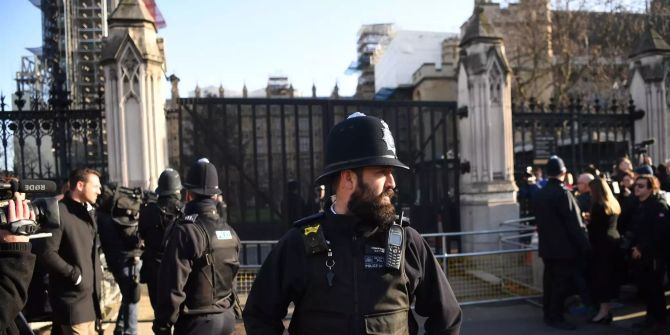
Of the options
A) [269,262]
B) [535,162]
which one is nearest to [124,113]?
[269,262]

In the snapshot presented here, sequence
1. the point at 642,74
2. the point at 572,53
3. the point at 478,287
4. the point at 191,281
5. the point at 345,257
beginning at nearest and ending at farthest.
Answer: the point at 345,257 < the point at 191,281 < the point at 478,287 < the point at 642,74 < the point at 572,53

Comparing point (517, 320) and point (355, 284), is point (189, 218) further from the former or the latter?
point (517, 320)

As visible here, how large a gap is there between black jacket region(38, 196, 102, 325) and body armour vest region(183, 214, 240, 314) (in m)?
1.05

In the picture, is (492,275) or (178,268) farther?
(492,275)

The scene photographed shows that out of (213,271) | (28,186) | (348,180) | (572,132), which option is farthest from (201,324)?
(572,132)

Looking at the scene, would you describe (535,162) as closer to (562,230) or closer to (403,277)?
(562,230)

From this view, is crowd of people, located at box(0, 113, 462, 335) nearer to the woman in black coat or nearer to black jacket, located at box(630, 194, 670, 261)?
black jacket, located at box(630, 194, 670, 261)

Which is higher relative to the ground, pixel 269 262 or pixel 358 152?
pixel 358 152

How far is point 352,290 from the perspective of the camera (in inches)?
91.4

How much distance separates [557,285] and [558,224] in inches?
30.1

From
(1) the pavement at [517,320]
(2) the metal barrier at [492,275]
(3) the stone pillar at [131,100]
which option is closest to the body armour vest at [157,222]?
(1) the pavement at [517,320]

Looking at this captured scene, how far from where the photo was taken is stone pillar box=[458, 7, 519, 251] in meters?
9.67

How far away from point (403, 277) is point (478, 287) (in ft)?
19.4

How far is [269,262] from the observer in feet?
8.23
